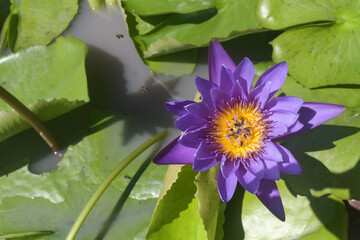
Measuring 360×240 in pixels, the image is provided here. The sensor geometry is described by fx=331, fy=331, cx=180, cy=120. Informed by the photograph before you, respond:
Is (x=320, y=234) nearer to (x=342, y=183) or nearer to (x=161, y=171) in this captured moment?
(x=342, y=183)

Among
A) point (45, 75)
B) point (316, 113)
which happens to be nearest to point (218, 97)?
point (316, 113)

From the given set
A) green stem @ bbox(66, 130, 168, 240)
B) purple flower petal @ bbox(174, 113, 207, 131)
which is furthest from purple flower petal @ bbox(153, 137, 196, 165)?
green stem @ bbox(66, 130, 168, 240)

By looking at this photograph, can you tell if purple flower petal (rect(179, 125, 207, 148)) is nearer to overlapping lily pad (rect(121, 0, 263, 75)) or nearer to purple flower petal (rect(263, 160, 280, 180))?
purple flower petal (rect(263, 160, 280, 180))

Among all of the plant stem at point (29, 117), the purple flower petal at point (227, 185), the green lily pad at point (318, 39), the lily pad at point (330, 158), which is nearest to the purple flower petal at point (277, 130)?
the purple flower petal at point (227, 185)

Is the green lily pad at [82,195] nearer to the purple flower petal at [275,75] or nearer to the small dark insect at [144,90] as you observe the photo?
the small dark insect at [144,90]

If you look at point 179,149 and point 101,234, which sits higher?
point 179,149

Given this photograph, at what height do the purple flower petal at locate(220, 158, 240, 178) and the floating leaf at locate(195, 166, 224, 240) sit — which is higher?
the purple flower petal at locate(220, 158, 240, 178)

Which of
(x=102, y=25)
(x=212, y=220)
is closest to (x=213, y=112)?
→ (x=212, y=220)
